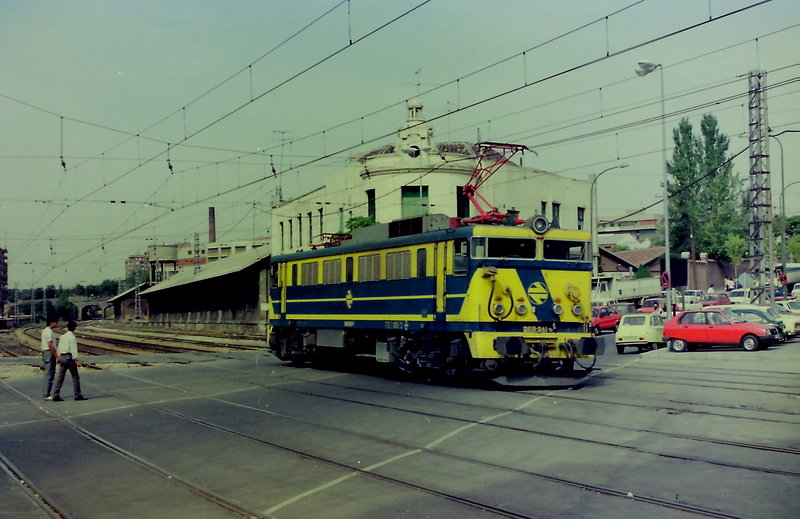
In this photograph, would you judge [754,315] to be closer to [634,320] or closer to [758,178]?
[634,320]

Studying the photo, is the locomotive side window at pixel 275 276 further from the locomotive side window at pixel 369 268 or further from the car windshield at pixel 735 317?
the car windshield at pixel 735 317

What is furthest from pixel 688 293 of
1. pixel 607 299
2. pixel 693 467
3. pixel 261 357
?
pixel 693 467

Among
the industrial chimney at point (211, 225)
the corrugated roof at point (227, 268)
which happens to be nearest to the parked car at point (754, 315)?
the corrugated roof at point (227, 268)

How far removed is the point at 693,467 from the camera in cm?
927

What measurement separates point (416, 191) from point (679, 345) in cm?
2765

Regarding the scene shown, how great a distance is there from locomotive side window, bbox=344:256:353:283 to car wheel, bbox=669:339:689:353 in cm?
1222

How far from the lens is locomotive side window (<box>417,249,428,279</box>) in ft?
60.2

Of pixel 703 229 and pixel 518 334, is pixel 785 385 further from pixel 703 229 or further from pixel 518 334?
pixel 703 229

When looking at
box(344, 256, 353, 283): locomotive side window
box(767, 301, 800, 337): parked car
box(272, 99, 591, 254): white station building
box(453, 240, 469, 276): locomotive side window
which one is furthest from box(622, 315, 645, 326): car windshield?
box(272, 99, 591, 254): white station building

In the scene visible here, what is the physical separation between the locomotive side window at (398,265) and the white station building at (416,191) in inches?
1045

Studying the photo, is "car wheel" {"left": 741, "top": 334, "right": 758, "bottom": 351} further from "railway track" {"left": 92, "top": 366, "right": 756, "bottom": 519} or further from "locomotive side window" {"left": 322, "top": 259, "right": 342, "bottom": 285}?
"railway track" {"left": 92, "top": 366, "right": 756, "bottom": 519}

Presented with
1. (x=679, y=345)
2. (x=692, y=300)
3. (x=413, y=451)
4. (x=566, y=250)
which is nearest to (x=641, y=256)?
(x=692, y=300)

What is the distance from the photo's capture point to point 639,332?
95.1 ft

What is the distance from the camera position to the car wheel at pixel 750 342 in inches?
987
